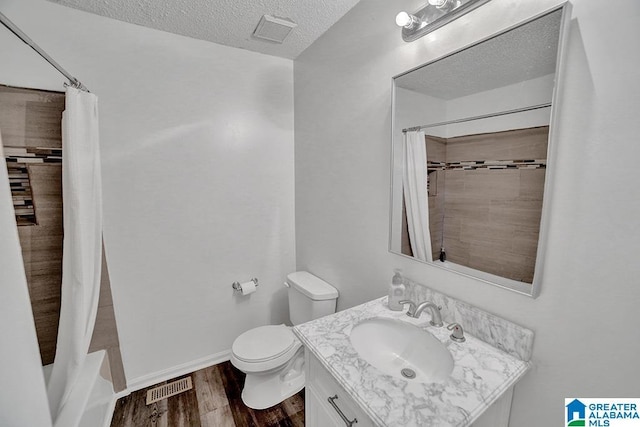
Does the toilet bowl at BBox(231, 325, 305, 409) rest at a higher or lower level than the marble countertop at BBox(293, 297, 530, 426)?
lower

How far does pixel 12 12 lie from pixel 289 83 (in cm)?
154

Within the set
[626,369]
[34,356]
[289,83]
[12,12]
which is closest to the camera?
[626,369]

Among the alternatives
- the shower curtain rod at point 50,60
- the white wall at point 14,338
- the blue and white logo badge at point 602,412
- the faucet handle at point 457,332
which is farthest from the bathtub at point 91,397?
the blue and white logo badge at point 602,412

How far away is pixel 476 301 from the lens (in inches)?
40.3

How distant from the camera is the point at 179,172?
1820mm

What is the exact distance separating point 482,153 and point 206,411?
207 centimetres

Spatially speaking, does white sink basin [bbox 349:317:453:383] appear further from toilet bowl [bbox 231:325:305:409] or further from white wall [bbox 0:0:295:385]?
white wall [bbox 0:0:295:385]

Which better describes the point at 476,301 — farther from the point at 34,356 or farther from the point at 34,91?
the point at 34,91

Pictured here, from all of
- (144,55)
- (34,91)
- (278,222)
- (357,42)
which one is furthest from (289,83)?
(34,91)

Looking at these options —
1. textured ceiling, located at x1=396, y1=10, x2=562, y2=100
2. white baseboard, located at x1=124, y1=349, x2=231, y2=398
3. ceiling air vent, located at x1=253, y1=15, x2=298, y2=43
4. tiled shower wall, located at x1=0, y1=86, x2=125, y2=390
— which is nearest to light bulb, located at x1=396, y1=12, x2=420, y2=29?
textured ceiling, located at x1=396, y1=10, x2=562, y2=100

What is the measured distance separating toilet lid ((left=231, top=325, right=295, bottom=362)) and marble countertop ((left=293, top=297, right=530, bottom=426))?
70cm

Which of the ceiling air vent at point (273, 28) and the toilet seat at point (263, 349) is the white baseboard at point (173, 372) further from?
the ceiling air vent at point (273, 28)

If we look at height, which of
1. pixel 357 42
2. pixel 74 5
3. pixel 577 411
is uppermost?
pixel 74 5

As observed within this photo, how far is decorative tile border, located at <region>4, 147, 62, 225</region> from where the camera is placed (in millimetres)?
1354
